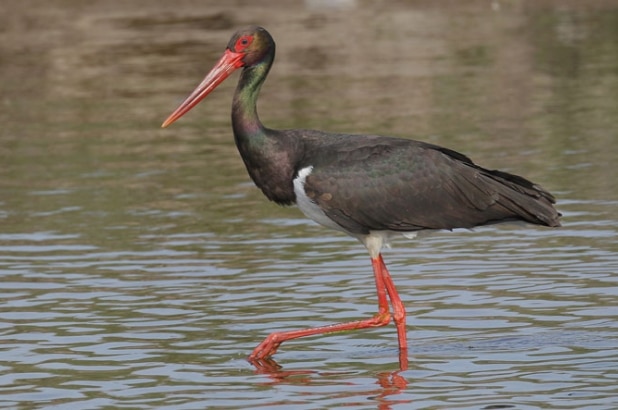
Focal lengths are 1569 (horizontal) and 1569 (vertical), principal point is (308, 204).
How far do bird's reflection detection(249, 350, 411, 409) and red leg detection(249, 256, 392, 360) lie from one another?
0.19ft

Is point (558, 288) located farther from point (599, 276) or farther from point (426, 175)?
point (426, 175)

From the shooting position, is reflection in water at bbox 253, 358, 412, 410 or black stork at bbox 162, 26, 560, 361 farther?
black stork at bbox 162, 26, 560, 361

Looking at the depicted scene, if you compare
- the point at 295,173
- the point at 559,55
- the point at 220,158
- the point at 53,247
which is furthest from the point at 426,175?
the point at 559,55

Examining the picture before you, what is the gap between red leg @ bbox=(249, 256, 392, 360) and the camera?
332 inches

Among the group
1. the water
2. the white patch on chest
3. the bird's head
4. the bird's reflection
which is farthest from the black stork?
the water

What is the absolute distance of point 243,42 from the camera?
9.16 m

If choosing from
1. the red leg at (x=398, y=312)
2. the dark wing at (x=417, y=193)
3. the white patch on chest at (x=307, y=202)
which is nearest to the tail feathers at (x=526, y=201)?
the dark wing at (x=417, y=193)

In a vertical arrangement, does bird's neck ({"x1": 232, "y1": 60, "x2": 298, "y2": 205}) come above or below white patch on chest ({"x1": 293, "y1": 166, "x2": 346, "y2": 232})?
above

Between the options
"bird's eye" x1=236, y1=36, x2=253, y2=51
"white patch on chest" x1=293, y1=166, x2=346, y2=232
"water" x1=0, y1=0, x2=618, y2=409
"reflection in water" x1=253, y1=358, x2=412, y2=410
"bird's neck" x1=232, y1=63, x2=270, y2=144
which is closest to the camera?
"reflection in water" x1=253, y1=358, x2=412, y2=410

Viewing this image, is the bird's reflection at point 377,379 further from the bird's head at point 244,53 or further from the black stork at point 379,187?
the bird's head at point 244,53

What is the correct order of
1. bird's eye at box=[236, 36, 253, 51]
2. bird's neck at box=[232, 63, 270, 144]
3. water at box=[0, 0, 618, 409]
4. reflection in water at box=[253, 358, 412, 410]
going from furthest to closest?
bird's eye at box=[236, 36, 253, 51], bird's neck at box=[232, 63, 270, 144], water at box=[0, 0, 618, 409], reflection in water at box=[253, 358, 412, 410]

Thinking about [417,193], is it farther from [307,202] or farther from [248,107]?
[248,107]

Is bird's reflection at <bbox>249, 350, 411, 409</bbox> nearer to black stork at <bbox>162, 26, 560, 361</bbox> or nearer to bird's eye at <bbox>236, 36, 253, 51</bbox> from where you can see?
black stork at <bbox>162, 26, 560, 361</bbox>

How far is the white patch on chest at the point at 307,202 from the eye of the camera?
28.2ft
